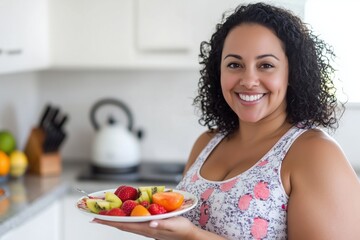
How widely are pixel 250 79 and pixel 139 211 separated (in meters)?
0.37

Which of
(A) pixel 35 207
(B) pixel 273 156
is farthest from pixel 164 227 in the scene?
(A) pixel 35 207

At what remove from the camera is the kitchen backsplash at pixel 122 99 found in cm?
294

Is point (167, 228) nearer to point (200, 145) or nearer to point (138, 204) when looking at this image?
point (138, 204)

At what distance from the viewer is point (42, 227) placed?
2396 mm

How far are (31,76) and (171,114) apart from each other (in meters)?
0.70

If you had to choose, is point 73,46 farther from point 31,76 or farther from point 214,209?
point 214,209

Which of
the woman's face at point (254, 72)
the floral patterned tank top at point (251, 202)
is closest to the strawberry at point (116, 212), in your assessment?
the floral patterned tank top at point (251, 202)

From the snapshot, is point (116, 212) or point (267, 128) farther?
point (267, 128)

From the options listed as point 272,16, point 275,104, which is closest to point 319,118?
point 275,104

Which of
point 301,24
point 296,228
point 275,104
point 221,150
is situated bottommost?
point 296,228

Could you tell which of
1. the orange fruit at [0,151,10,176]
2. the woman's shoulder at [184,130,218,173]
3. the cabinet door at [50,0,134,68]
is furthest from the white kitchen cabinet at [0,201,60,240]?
the woman's shoulder at [184,130,218,173]

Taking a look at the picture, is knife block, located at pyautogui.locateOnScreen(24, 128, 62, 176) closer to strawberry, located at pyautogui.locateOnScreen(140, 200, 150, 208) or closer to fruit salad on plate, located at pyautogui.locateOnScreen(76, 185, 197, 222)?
fruit salad on plate, located at pyautogui.locateOnScreen(76, 185, 197, 222)

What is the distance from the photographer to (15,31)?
7.89ft

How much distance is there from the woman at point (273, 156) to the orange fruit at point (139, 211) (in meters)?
0.03
